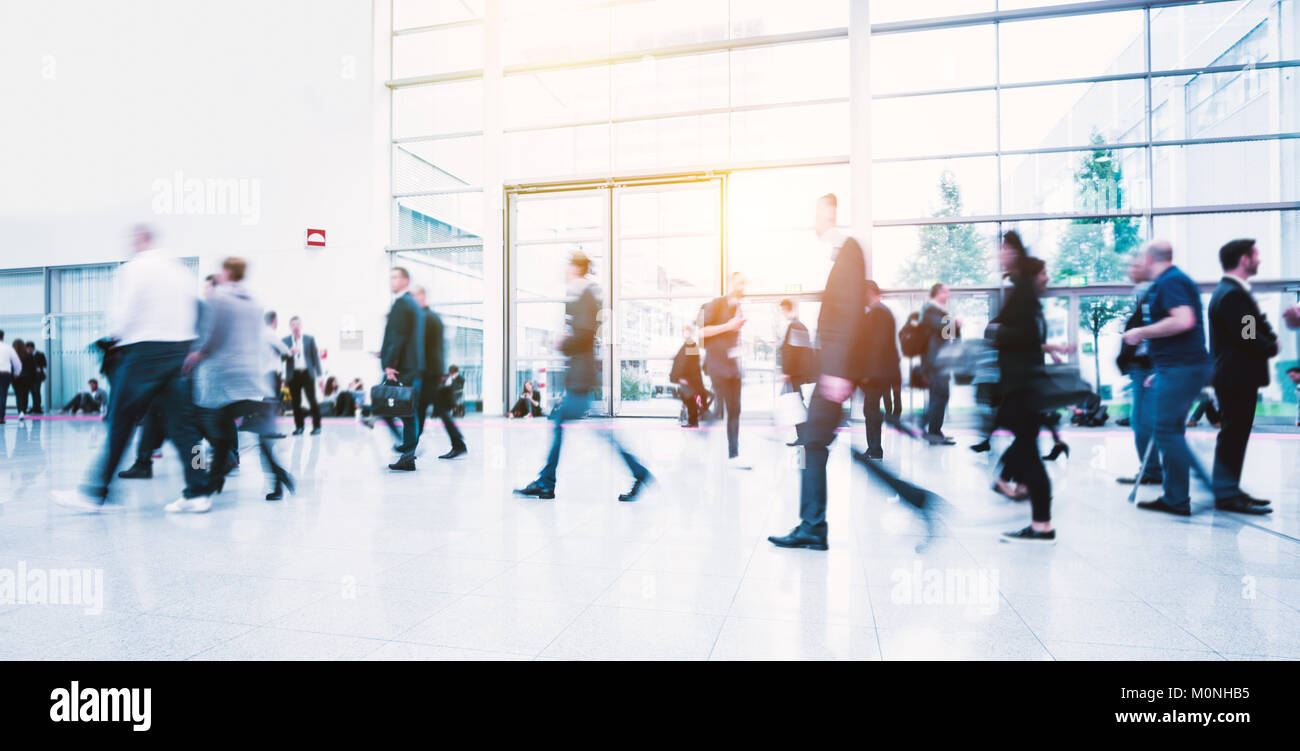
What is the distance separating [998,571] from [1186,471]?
7.11 ft

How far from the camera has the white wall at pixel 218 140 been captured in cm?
1004

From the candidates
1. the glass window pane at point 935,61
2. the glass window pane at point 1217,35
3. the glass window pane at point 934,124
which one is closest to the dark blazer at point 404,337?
the glass window pane at point 934,124

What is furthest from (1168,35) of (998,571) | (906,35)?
(998,571)

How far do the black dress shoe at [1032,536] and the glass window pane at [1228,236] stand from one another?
10665 millimetres

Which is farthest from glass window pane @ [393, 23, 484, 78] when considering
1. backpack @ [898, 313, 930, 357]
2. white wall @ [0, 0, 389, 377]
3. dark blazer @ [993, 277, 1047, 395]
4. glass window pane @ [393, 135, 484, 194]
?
dark blazer @ [993, 277, 1047, 395]

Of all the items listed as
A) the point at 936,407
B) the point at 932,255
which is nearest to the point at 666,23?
the point at 932,255

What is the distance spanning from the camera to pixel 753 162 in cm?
1290

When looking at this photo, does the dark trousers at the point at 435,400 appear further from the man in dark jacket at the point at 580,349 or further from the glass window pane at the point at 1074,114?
the glass window pane at the point at 1074,114

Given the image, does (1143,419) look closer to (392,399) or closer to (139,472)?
(392,399)

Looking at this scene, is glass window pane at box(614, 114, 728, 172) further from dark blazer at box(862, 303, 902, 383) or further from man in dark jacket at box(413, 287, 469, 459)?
man in dark jacket at box(413, 287, 469, 459)

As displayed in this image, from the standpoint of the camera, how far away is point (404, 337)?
5891 millimetres

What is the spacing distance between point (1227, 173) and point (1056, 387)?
11.4 m

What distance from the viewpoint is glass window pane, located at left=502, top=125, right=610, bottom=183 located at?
45.3 feet
